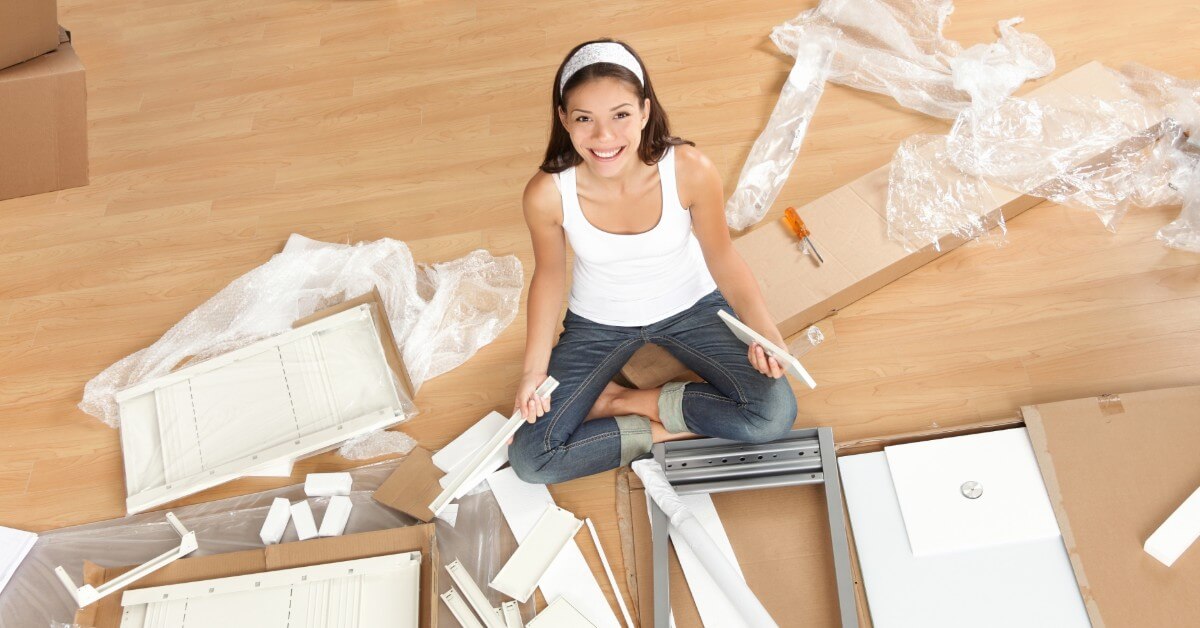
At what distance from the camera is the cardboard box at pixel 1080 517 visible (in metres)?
1.27

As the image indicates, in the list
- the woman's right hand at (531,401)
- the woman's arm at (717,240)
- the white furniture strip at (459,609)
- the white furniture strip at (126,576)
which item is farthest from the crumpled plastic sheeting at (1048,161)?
the white furniture strip at (126,576)

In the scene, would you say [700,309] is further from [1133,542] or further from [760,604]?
[1133,542]

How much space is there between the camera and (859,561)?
1367 millimetres

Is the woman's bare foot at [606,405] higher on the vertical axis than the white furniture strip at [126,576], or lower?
higher

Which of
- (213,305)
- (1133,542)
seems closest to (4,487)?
(213,305)

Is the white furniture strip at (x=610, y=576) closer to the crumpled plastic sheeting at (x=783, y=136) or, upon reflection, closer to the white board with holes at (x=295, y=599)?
the white board with holes at (x=295, y=599)

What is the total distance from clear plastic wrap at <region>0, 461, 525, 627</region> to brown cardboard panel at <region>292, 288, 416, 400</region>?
0.51 ft

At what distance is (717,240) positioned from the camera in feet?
4.62

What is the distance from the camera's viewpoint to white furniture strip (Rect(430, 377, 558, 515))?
1.31 meters

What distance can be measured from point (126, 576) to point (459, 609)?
1.65 ft

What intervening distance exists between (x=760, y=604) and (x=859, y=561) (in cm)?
18

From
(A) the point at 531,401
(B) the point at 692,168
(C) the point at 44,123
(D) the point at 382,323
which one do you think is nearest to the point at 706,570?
(A) the point at 531,401

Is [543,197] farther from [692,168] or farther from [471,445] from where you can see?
[471,445]

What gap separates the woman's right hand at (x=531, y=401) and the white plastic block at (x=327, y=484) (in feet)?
1.16
